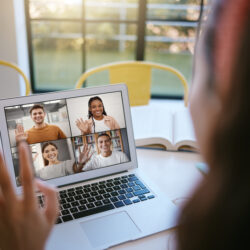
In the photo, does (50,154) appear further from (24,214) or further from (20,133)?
(24,214)

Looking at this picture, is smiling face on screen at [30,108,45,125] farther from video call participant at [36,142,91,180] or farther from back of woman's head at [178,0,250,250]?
back of woman's head at [178,0,250,250]

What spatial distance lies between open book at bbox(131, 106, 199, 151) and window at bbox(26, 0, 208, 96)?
75 cm

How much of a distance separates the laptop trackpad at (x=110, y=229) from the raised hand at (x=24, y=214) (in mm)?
206

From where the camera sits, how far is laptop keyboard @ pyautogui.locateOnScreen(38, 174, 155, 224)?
0.78 meters

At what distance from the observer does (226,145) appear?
288 millimetres

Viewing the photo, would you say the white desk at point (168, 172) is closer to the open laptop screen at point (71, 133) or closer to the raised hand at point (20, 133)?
the open laptop screen at point (71, 133)

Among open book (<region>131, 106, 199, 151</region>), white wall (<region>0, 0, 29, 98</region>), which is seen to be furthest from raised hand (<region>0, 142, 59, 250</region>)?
white wall (<region>0, 0, 29, 98</region>)

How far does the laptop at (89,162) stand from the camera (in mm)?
750

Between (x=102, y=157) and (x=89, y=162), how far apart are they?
4cm

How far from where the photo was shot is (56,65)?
23.7 ft

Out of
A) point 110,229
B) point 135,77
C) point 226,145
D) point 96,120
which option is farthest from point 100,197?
point 135,77

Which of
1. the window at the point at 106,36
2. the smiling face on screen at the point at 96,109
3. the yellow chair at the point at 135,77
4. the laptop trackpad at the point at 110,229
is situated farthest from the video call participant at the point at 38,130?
the window at the point at 106,36

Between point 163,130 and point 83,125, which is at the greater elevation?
point 83,125

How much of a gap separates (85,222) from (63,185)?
164 mm
